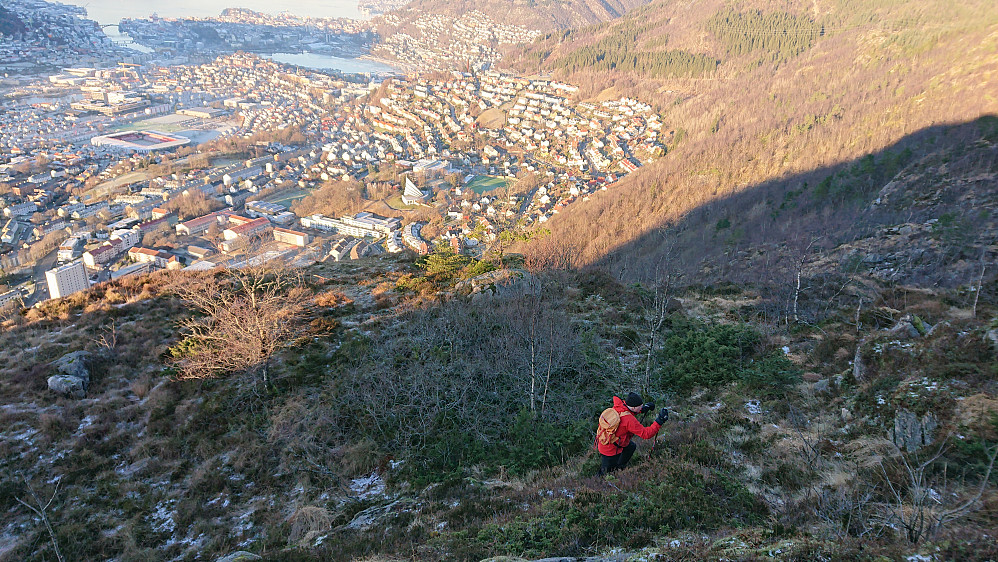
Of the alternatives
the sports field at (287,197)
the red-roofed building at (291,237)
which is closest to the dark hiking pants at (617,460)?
the red-roofed building at (291,237)

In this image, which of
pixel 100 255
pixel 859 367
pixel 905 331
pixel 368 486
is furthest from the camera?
pixel 100 255

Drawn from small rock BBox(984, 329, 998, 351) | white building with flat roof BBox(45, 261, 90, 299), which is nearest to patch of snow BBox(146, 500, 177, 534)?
small rock BBox(984, 329, 998, 351)

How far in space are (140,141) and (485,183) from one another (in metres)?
34.8

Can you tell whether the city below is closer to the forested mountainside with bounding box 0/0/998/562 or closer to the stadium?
the stadium

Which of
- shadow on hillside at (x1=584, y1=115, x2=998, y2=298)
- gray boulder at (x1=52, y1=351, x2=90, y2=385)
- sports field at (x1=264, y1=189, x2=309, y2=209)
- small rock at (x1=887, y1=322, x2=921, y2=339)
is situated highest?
sports field at (x1=264, y1=189, x2=309, y2=209)

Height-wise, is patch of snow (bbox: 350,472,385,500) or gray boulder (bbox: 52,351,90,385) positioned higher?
gray boulder (bbox: 52,351,90,385)

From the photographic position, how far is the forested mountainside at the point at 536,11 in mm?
119625

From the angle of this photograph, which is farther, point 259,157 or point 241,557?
point 259,157

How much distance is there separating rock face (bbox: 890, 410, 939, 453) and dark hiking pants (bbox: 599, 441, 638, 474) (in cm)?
230

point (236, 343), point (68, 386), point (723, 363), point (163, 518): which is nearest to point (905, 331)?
point (723, 363)

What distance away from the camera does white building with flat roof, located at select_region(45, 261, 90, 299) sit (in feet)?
71.6

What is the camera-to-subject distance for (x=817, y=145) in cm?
3027

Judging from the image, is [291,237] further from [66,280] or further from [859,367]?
[859,367]

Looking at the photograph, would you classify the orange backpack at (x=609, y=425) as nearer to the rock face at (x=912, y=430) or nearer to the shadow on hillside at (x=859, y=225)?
the rock face at (x=912, y=430)
